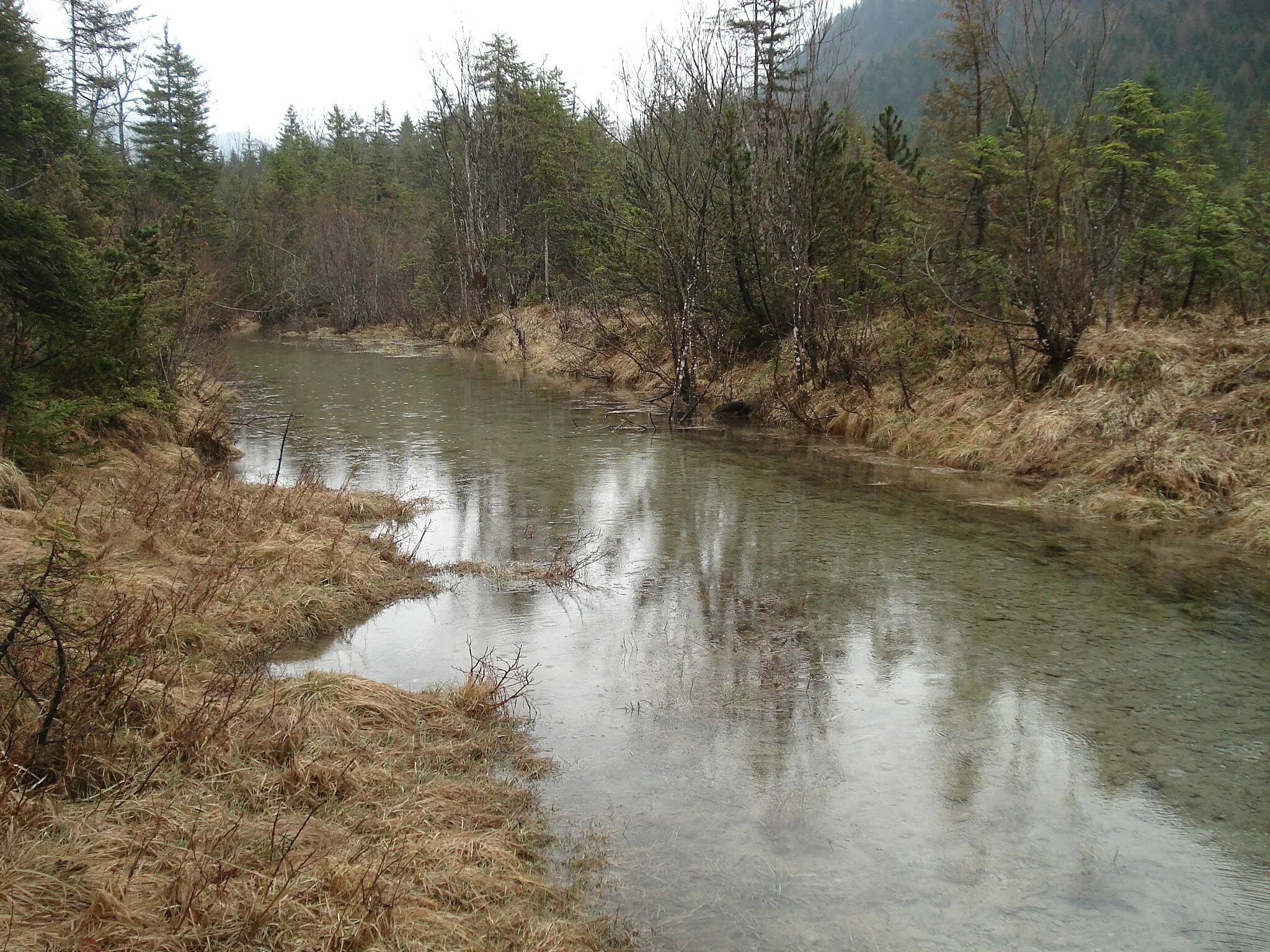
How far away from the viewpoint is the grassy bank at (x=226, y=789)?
9.93 feet

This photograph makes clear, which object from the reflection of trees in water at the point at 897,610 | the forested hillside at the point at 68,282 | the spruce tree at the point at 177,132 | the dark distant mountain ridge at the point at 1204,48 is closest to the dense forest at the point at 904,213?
the reflection of trees in water at the point at 897,610

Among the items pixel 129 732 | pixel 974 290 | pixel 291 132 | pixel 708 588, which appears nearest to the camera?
pixel 129 732

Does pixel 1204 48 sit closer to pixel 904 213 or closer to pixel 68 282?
pixel 904 213

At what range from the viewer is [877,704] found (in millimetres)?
5672

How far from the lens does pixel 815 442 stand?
608 inches

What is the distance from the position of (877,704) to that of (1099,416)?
797cm

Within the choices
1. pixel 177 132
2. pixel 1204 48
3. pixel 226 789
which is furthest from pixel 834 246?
pixel 1204 48

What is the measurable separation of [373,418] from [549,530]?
9.83 m

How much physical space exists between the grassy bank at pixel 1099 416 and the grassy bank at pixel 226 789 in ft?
27.6

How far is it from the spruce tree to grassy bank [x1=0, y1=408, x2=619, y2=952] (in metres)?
45.6

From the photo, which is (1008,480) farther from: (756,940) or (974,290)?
(756,940)

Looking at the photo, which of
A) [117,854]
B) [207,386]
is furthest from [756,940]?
[207,386]

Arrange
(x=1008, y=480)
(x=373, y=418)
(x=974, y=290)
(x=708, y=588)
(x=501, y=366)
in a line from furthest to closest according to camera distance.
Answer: (x=501, y=366) → (x=373, y=418) → (x=974, y=290) → (x=1008, y=480) → (x=708, y=588)

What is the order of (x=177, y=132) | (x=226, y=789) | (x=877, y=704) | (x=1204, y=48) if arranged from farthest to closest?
(x=1204, y=48), (x=177, y=132), (x=877, y=704), (x=226, y=789)
